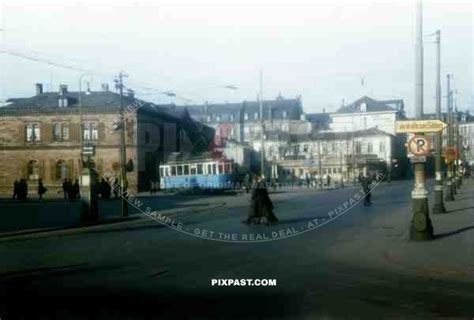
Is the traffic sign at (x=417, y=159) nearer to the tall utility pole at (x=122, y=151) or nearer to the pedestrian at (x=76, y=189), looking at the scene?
the tall utility pole at (x=122, y=151)

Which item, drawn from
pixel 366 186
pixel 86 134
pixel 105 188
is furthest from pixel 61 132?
pixel 366 186

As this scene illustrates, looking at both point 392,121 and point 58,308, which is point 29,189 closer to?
point 58,308

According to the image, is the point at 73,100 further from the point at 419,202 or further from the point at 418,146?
the point at 419,202

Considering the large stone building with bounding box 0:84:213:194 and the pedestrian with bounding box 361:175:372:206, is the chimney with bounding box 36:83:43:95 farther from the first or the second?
the pedestrian with bounding box 361:175:372:206

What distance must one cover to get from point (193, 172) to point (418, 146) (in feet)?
11.3

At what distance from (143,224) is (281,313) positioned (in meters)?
2.77

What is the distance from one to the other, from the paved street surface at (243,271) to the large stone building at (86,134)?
56 centimetres

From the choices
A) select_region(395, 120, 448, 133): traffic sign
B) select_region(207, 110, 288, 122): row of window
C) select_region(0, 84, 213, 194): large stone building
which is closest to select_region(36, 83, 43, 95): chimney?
select_region(0, 84, 213, 194): large stone building

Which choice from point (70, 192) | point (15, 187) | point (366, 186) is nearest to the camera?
point (15, 187)

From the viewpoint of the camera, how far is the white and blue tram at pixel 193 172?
6262mm

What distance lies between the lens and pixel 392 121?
7.36 m

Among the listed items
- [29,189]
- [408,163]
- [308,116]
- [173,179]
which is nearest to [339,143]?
[308,116]

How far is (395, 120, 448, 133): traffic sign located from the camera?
7.66 m

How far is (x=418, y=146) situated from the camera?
→ 328 inches
